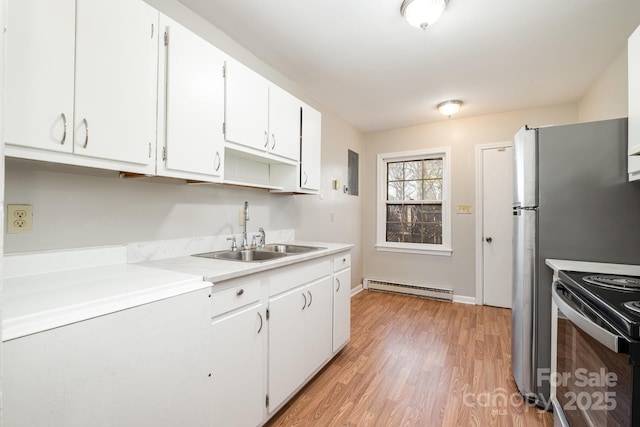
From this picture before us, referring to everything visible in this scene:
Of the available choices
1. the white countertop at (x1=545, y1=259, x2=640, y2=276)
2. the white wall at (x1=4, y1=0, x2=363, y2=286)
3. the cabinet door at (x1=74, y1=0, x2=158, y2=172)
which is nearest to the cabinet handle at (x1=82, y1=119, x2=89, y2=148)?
the cabinet door at (x1=74, y1=0, x2=158, y2=172)

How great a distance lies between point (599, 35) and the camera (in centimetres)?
213

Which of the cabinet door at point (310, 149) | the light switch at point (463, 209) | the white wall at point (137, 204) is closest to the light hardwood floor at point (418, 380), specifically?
the white wall at point (137, 204)

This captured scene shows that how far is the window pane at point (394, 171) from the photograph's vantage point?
4.48 m

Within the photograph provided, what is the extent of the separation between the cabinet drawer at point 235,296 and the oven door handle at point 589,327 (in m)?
1.39

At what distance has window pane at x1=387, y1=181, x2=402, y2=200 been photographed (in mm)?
4477

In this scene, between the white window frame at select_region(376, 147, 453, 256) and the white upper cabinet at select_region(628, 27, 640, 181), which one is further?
the white window frame at select_region(376, 147, 453, 256)

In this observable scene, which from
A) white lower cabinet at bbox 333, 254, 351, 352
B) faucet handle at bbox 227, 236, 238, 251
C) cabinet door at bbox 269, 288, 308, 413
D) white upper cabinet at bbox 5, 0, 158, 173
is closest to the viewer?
white upper cabinet at bbox 5, 0, 158, 173

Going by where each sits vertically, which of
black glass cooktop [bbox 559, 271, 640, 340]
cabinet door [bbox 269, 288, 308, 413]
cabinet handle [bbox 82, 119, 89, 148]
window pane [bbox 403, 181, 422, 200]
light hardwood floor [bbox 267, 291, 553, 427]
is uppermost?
window pane [bbox 403, 181, 422, 200]

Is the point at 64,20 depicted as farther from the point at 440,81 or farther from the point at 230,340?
the point at 440,81

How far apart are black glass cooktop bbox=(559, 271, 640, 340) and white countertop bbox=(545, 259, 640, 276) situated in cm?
8

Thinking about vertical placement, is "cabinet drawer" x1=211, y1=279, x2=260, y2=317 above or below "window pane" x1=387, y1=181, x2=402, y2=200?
below

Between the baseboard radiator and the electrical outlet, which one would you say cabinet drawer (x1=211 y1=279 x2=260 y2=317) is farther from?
the baseboard radiator

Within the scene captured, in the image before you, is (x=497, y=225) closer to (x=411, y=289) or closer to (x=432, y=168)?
(x=432, y=168)

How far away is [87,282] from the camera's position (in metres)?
1.10
